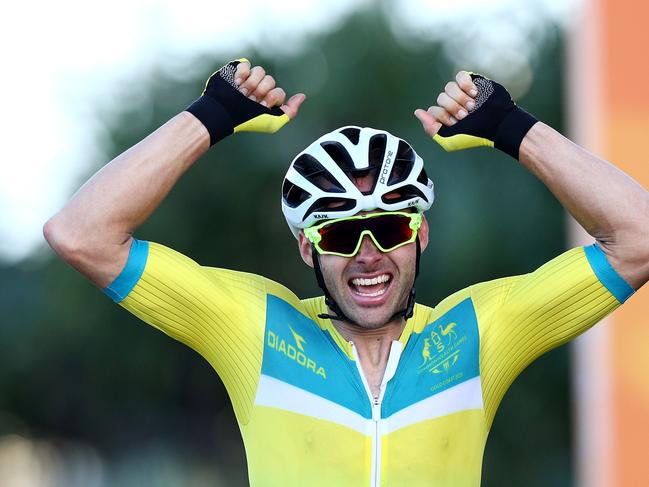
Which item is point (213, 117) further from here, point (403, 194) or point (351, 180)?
point (403, 194)

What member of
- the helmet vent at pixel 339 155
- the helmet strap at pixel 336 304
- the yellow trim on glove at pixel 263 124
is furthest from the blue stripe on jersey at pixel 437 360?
the yellow trim on glove at pixel 263 124

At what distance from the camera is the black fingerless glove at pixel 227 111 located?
16.1 feet

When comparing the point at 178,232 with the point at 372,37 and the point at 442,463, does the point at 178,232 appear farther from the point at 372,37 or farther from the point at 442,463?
the point at 442,463

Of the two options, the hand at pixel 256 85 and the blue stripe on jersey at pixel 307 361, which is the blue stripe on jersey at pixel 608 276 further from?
the hand at pixel 256 85

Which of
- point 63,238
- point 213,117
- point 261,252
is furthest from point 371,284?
point 261,252

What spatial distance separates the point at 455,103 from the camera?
200 inches

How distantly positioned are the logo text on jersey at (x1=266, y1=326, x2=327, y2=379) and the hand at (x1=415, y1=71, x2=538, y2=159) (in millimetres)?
987

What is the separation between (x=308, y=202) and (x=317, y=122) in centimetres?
2052

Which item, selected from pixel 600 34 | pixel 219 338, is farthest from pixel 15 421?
pixel 219 338

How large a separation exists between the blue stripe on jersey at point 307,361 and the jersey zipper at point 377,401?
0.02m

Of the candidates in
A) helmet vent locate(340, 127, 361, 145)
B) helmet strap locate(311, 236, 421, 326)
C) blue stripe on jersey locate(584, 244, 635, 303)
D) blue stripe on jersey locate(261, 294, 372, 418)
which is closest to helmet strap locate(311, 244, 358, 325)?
helmet strap locate(311, 236, 421, 326)

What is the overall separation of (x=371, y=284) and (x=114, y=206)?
1.03m

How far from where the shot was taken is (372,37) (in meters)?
26.8

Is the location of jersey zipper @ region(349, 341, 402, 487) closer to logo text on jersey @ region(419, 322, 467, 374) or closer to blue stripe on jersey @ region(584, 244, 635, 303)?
logo text on jersey @ region(419, 322, 467, 374)
